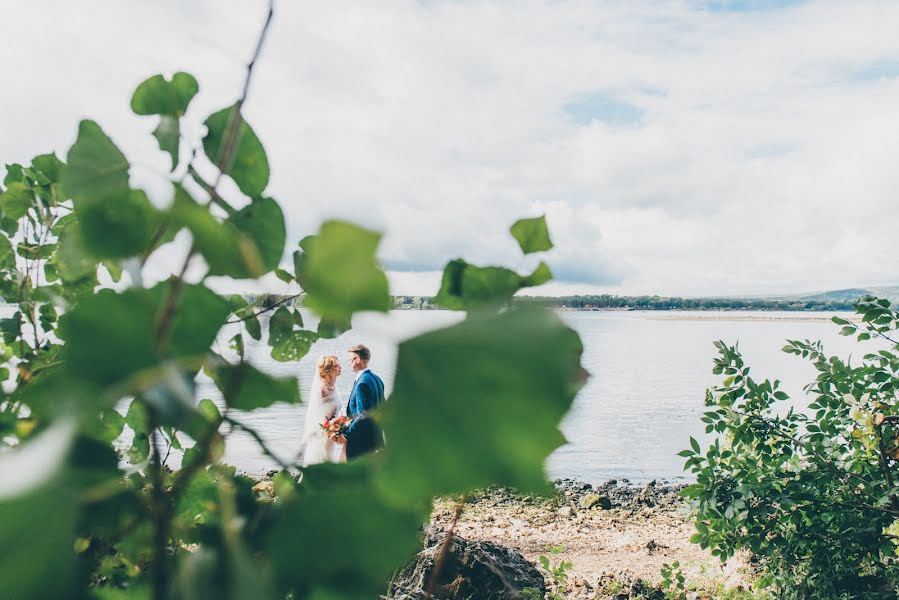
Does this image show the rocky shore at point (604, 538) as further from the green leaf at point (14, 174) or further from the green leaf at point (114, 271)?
the green leaf at point (14, 174)

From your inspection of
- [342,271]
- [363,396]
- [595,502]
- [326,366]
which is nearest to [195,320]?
[342,271]

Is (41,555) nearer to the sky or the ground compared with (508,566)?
nearer to the sky

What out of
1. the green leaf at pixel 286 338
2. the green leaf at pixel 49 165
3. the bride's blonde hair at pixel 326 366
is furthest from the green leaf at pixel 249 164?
the bride's blonde hair at pixel 326 366

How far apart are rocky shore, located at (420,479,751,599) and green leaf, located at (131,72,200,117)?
200 inches

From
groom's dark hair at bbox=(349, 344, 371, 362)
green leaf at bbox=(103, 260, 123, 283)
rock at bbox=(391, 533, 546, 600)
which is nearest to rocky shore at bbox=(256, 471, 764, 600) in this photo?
rock at bbox=(391, 533, 546, 600)

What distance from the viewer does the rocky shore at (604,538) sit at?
7594 millimetres

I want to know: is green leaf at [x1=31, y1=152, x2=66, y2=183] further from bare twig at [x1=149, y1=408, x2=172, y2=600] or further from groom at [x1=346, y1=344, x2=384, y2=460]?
groom at [x1=346, y1=344, x2=384, y2=460]

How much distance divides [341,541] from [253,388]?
0.14 m

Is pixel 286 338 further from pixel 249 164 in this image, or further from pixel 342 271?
pixel 342 271

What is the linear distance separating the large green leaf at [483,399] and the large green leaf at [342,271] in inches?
1.3

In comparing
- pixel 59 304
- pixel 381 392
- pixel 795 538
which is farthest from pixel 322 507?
pixel 381 392

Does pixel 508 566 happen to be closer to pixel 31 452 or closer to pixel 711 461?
pixel 711 461

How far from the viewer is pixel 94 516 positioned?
0.44 m

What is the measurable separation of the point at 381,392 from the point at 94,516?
326 inches
